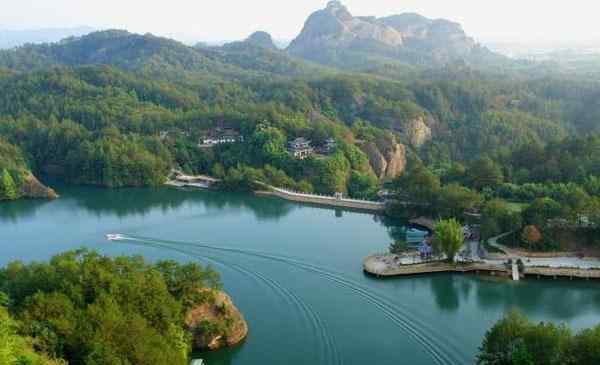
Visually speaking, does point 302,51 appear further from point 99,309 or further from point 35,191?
point 99,309

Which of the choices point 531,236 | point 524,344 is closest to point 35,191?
point 531,236

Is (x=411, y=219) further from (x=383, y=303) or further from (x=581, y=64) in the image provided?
(x=581, y=64)

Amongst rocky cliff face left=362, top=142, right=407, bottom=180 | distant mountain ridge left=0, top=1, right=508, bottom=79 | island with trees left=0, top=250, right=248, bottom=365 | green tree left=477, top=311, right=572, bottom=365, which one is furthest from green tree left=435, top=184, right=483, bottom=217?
distant mountain ridge left=0, top=1, right=508, bottom=79

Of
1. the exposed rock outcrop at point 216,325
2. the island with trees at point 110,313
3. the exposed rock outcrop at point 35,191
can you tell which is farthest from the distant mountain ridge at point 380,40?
the island with trees at point 110,313

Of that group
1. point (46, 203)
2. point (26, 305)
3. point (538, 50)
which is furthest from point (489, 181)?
point (538, 50)

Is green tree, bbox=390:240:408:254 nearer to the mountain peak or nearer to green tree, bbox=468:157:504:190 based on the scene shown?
green tree, bbox=468:157:504:190

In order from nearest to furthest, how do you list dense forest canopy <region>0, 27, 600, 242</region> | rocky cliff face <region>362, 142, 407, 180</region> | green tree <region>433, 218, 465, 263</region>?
green tree <region>433, 218, 465, 263</region> → dense forest canopy <region>0, 27, 600, 242</region> → rocky cliff face <region>362, 142, 407, 180</region>
